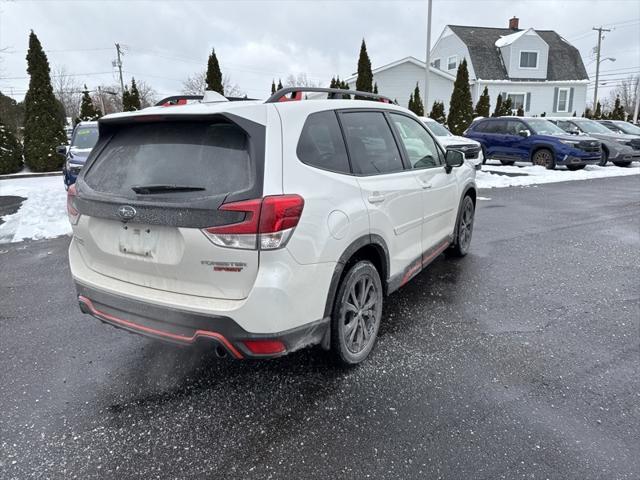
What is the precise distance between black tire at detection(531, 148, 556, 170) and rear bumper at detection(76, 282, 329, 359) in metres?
15.2

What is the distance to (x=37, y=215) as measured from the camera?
28.3ft

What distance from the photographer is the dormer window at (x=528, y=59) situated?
3325 cm

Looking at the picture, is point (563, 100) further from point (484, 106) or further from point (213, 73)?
point (213, 73)

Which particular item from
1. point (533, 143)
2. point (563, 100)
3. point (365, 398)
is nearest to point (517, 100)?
point (563, 100)

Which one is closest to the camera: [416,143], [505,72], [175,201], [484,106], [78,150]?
[175,201]

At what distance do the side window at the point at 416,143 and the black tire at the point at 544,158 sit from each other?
12.9 metres

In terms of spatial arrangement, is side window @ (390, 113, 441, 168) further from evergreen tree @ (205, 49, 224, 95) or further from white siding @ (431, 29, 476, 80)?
white siding @ (431, 29, 476, 80)

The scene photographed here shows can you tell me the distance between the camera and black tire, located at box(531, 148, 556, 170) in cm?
1538

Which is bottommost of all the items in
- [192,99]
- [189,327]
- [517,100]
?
[189,327]

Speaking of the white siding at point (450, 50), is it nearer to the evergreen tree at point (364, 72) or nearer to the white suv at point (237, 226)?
the evergreen tree at point (364, 72)

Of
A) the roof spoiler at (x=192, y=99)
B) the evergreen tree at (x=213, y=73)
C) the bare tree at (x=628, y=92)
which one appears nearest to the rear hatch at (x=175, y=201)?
the roof spoiler at (x=192, y=99)

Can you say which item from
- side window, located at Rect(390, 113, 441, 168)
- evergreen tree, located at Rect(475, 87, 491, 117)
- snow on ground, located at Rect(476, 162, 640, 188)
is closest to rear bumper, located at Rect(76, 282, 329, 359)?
side window, located at Rect(390, 113, 441, 168)

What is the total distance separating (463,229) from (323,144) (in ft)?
10.8

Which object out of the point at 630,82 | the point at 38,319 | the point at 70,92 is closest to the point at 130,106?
the point at 38,319
